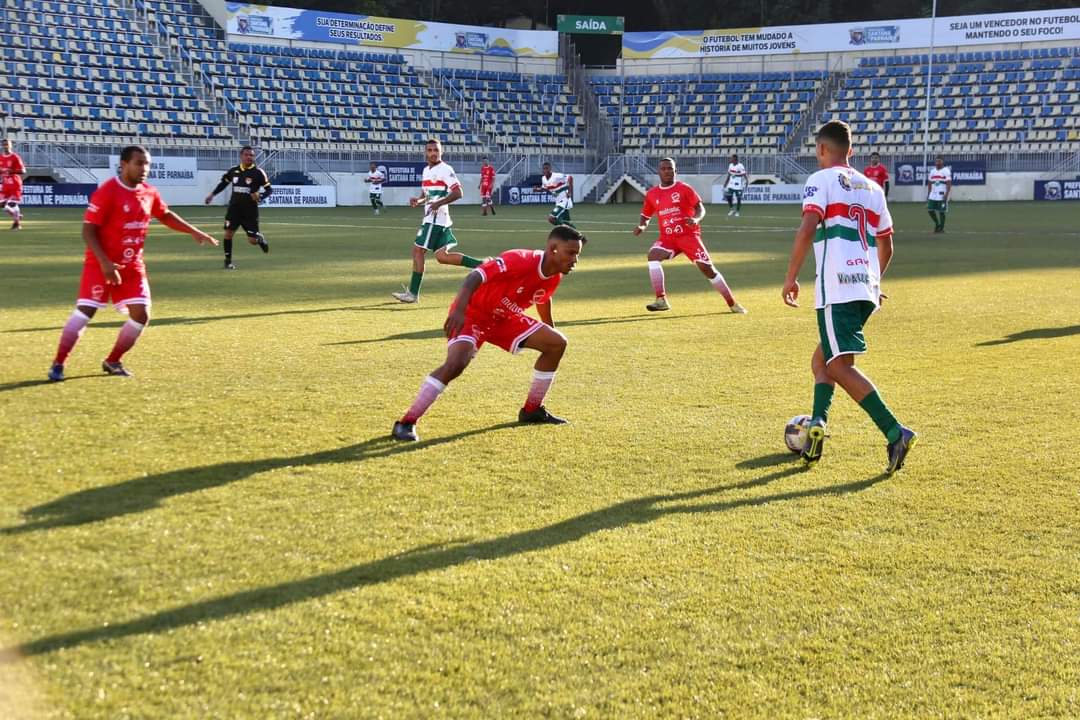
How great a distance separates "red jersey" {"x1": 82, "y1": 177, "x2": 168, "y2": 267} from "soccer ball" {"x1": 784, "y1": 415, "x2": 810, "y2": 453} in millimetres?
5137

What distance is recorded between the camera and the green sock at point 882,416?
20.1 feet

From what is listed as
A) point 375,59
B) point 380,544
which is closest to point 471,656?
point 380,544

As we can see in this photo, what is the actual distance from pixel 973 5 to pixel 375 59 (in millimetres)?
35747

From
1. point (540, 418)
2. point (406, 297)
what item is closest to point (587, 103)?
point (406, 297)

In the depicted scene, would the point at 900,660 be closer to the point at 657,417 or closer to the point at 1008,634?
the point at 1008,634

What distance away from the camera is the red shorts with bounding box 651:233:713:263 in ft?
46.5

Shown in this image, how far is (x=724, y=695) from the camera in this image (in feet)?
11.4

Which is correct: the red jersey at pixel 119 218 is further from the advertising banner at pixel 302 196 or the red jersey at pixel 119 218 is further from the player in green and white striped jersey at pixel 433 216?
the advertising banner at pixel 302 196

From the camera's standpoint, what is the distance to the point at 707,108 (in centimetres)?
5822

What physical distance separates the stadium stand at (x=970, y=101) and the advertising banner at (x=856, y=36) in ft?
2.96

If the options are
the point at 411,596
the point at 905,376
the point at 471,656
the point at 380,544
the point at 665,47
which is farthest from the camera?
the point at 665,47

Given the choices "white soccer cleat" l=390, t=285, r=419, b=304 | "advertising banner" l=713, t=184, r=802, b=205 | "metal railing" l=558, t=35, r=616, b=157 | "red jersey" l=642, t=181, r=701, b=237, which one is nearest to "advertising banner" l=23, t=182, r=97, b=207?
"metal railing" l=558, t=35, r=616, b=157

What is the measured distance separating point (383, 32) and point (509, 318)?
5235 centimetres

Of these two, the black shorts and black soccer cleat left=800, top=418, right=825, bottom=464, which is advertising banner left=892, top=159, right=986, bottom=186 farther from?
black soccer cleat left=800, top=418, right=825, bottom=464
